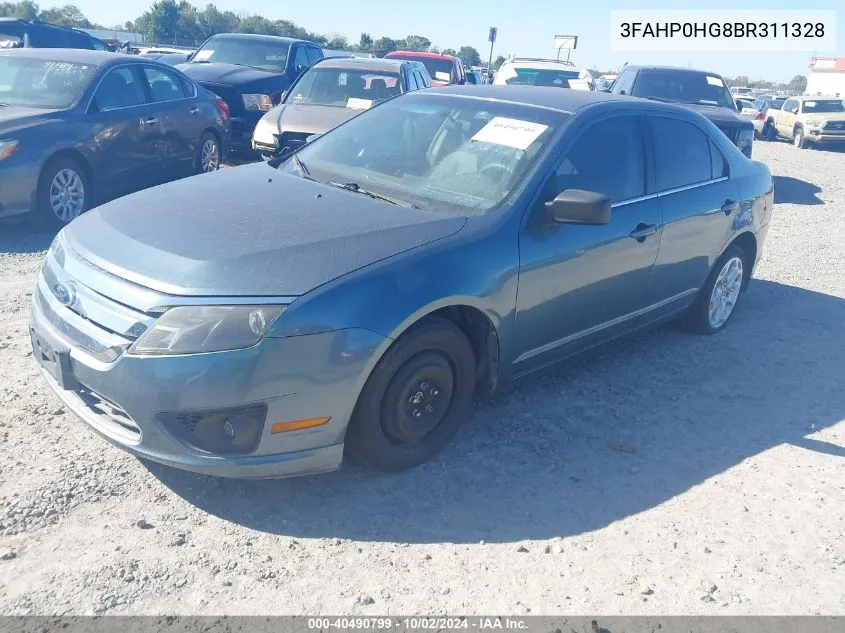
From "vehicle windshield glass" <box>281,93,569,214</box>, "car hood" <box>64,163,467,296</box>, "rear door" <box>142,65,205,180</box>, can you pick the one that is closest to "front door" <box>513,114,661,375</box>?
"vehicle windshield glass" <box>281,93,569,214</box>

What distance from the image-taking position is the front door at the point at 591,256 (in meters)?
3.79

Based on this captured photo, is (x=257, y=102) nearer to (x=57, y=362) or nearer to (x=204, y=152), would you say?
(x=204, y=152)

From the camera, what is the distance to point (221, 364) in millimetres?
2803

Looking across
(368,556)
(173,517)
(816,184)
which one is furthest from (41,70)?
(816,184)

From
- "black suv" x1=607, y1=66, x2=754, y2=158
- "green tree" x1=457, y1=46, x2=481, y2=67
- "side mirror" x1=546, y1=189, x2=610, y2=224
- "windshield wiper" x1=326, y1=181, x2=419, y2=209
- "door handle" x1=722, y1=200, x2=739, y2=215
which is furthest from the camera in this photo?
"green tree" x1=457, y1=46, x2=481, y2=67

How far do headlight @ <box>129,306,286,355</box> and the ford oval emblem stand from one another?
49 cm

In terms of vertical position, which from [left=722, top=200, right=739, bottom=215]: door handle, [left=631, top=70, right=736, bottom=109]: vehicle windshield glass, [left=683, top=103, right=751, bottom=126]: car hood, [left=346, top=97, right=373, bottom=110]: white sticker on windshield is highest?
[left=631, top=70, right=736, bottom=109]: vehicle windshield glass

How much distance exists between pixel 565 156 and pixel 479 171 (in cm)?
46

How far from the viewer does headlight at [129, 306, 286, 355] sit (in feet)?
9.25

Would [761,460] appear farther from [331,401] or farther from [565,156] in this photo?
[331,401]

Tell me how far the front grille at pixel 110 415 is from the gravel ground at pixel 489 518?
0.34m

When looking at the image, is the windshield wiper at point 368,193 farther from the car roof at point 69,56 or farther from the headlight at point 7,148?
the car roof at point 69,56

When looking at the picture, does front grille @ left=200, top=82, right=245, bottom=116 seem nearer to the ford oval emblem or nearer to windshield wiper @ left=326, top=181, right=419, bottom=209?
windshield wiper @ left=326, top=181, right=419, bottom=209

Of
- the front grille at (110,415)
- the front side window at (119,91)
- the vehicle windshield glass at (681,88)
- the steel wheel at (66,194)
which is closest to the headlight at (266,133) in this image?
the front side window at (119,91)
